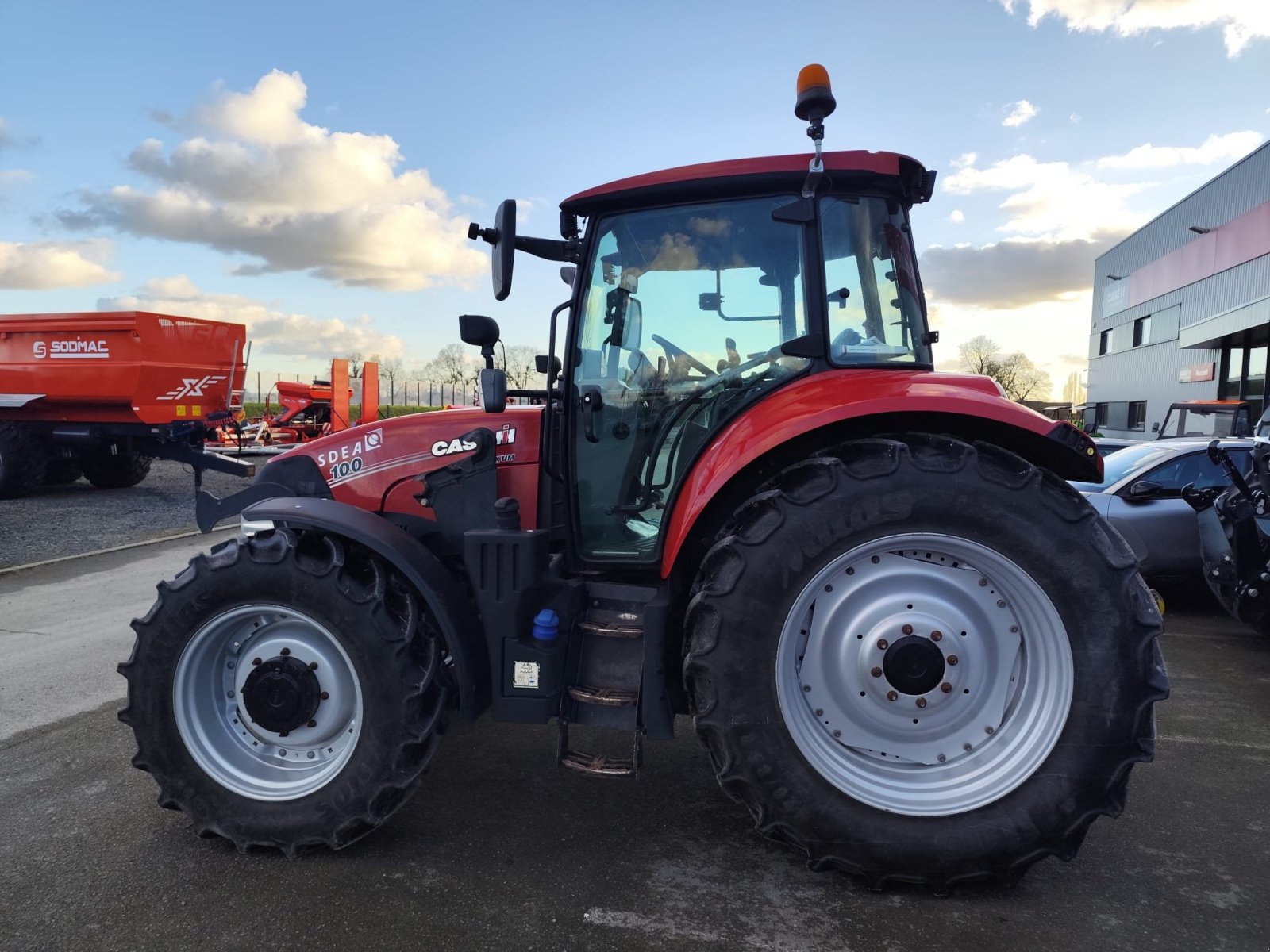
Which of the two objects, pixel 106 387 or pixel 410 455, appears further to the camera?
pixel 106 387

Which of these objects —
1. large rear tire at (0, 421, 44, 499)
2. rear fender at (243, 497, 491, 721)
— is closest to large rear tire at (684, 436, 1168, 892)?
rear fender at (243, 497, 491, 721)

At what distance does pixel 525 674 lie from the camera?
2756mm

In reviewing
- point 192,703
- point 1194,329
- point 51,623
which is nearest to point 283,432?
point 51,623

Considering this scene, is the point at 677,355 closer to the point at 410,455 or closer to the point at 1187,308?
the point at 410,455

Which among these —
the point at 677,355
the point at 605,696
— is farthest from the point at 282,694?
the point at 677,355

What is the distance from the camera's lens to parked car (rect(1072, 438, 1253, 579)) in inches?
251

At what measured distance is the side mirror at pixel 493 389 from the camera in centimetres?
275

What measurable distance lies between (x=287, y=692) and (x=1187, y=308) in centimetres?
3589

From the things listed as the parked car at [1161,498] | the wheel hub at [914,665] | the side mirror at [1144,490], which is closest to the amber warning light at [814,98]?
the wheel hub at [914,665]

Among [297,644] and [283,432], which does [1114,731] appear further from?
[283,432]

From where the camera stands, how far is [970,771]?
2480mm

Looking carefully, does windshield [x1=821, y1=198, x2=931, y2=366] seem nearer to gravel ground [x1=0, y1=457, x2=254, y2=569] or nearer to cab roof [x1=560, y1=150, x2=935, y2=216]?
cab roof [x1=560, y1=150, x2=935, y2=216]

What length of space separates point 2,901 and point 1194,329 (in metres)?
29.9

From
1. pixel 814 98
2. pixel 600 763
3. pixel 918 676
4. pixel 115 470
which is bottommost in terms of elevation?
pixel 115 470
